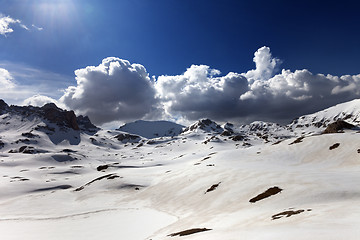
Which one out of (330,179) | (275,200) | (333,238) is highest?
(330,179)

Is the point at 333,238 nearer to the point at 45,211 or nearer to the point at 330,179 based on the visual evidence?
the point at 330,179

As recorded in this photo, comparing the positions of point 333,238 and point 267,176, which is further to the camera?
point 267,176

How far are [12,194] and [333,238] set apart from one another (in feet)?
225

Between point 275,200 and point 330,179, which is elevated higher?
point 330,179

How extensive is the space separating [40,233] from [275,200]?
985 inches

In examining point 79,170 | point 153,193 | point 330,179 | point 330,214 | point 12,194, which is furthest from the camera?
point 79,170

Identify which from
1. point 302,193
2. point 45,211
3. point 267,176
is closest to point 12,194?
point 45,211

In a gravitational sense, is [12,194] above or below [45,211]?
above

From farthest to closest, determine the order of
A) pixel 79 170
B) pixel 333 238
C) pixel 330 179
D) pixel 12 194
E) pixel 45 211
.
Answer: pixel 79 170, pixel 12 194, pixel 45 211, pixel 330 179, pixel 333 238

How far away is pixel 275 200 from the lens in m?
22.6

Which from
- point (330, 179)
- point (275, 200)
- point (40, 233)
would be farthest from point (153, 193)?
point (330, 179)

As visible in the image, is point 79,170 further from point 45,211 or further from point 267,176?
point 267,176

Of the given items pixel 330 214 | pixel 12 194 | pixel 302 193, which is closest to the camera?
pixel 330 214

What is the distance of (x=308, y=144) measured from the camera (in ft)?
186
